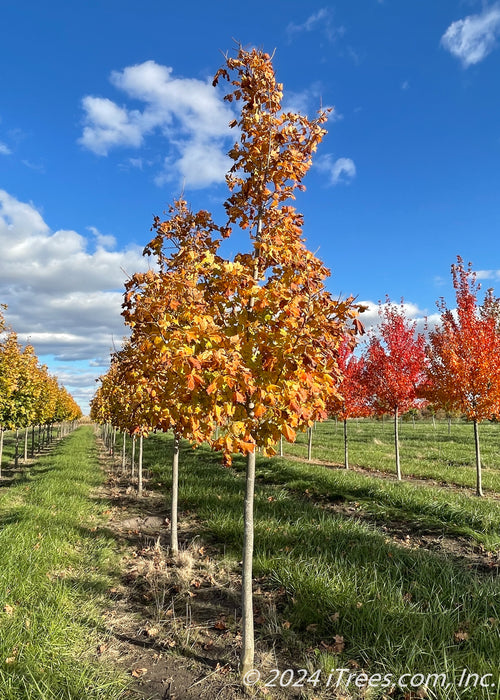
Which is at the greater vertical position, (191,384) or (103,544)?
(191,384)

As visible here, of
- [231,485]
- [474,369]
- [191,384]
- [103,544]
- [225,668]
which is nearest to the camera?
[191,384]

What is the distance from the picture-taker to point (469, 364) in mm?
10742

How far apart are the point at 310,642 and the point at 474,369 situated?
901 cm

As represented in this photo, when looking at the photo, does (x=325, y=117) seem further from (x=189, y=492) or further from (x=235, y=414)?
(x=189, y=492)

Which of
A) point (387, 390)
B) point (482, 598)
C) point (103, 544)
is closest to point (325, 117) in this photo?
point (482, 598)

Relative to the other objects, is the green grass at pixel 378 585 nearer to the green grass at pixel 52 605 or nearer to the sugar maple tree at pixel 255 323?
the sugar maple tree at pixel 255 323

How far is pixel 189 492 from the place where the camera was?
362 inches

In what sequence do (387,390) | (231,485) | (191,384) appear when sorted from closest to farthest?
(191,384)
(231,485)
(387,390)

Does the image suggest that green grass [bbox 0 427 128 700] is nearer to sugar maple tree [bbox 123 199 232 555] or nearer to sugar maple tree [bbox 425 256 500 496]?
sugar maple tree [bbox 123 199 232 555]

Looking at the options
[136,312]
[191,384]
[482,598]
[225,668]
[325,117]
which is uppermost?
[325,117]

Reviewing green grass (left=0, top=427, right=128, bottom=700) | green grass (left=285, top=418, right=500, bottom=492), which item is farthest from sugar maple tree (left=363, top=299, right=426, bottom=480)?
green grass (left=0, top=427, right=128, bottom=700)

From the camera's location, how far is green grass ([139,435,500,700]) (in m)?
3.45

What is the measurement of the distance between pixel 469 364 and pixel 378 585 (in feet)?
26.2

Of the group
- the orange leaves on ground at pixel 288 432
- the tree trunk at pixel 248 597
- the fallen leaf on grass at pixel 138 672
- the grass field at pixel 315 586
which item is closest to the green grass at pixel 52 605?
the grass field at pixel 315 586
